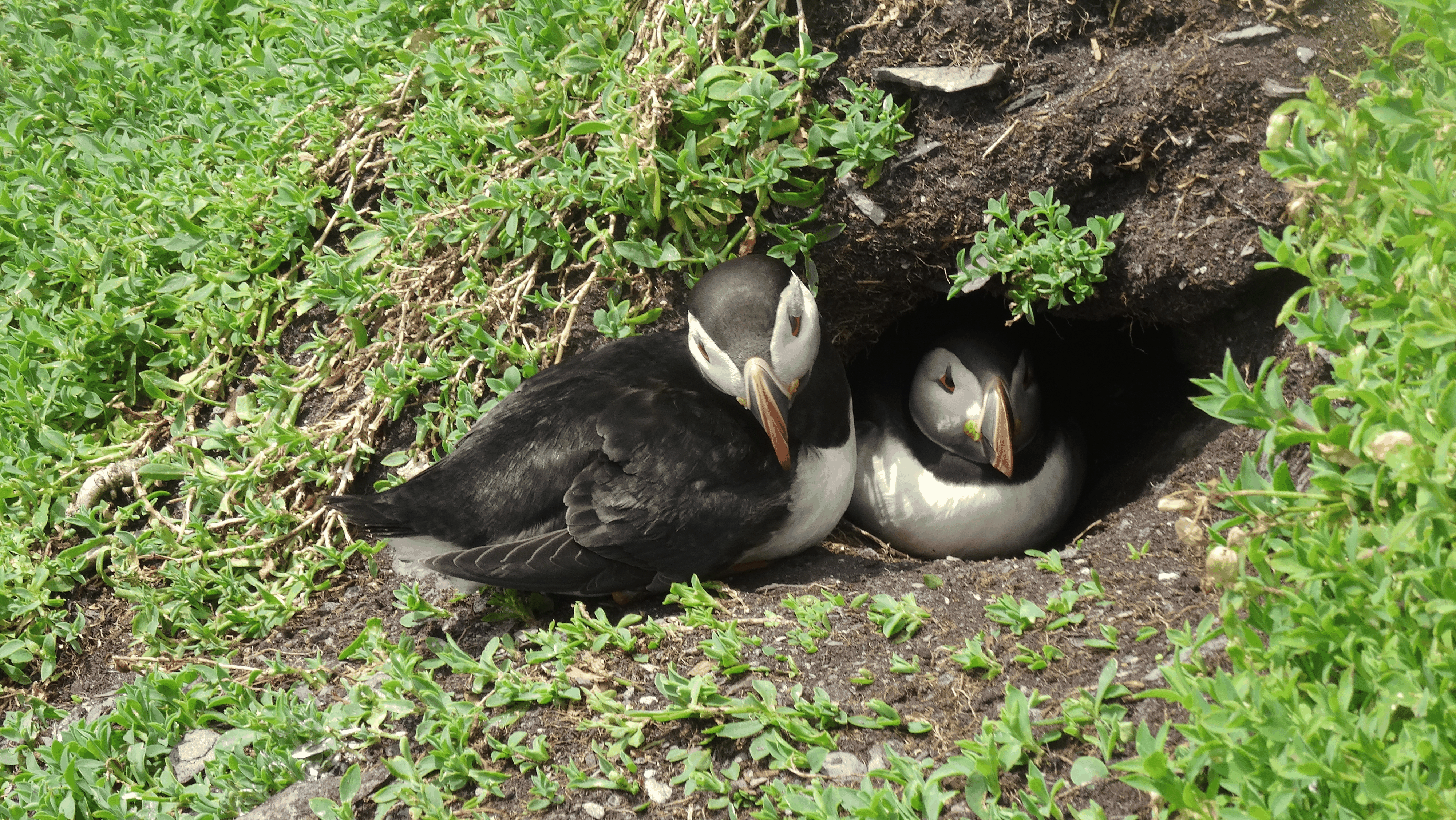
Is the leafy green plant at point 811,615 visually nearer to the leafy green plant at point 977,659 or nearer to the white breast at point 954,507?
the leafy green plant at point 977,659

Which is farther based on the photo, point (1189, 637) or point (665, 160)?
point (665, 160)

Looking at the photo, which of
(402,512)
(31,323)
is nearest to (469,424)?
(402,512)

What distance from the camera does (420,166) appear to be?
3.63 metres

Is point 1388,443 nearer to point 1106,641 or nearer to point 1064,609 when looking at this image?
point 1106,641

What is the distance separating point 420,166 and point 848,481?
179 centimetres

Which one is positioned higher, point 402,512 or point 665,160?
point 665,160

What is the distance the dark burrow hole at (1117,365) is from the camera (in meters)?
3.20

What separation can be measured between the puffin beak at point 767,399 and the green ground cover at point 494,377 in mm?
415

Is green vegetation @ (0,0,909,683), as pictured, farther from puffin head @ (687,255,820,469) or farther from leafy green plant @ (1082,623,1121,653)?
leafy green plant @ (1082,623,1121,653)

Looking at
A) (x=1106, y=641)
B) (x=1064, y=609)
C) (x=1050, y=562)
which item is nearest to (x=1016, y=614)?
(x=1064, y=609)

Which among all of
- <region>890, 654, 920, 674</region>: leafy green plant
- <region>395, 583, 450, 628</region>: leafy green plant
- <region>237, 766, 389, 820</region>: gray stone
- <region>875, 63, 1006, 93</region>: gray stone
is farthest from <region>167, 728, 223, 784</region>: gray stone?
<region>875, 63, 1006, 93</region>: gray stone

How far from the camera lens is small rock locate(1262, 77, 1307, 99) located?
115 inches

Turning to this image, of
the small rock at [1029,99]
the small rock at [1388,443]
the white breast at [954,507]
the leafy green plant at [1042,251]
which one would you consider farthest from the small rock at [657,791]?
the small rock at [1029,99]

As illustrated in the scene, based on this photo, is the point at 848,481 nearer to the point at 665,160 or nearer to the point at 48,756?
the point at 665,160
